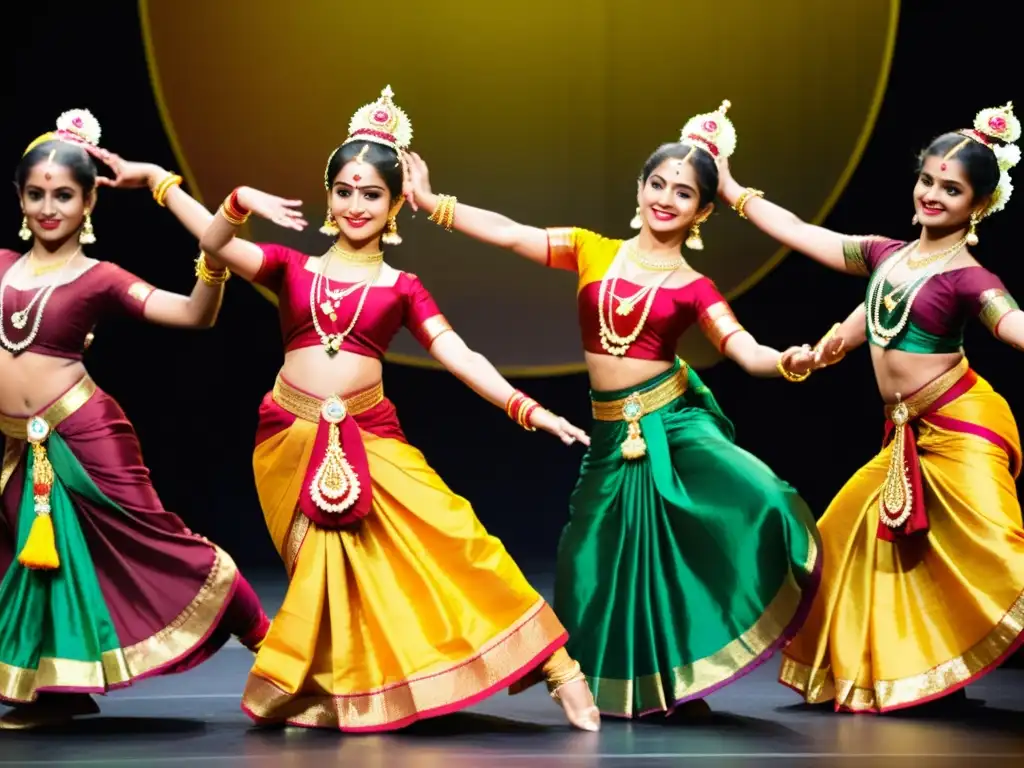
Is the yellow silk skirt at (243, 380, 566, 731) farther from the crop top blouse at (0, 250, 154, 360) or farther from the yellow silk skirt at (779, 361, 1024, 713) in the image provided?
the yellow silk skirt at (779, 361, 1024, 713)

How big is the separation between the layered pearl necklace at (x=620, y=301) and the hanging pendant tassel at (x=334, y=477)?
0.67 metres

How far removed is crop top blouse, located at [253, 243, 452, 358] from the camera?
158 inches

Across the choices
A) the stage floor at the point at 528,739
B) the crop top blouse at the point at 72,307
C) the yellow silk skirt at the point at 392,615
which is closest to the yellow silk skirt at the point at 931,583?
the stage floor at the point at 528,739

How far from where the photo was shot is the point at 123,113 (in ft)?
18.5

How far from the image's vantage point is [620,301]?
163 inches

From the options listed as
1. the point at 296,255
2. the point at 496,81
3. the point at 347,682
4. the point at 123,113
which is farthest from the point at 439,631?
the point at 123,113

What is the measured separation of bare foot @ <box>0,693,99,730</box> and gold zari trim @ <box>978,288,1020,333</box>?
2292 mm

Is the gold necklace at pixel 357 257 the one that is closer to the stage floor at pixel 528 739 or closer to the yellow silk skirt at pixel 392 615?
the yellow silk skirt at pixel 392 615

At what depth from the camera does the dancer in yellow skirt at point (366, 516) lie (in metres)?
3.82

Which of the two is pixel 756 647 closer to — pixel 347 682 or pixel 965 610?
pixel 965 610

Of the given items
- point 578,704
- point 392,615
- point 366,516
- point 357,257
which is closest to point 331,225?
point 357,257

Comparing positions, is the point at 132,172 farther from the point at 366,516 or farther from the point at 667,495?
the point at 667,495

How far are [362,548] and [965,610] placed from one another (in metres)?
1.43

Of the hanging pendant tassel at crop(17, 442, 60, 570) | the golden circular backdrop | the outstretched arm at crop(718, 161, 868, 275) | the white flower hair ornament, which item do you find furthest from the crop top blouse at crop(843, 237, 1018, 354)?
the hanging pendant tassel at crop(17, 442, 60, 570)
